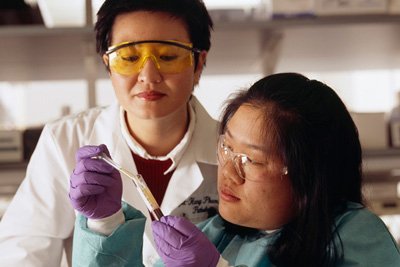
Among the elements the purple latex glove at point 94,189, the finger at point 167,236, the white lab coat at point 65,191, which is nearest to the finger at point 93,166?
the purple latex glove at point 94,189

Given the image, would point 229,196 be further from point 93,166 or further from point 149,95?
point 149,95

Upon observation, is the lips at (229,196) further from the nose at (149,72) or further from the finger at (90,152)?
the nose at (149,72)

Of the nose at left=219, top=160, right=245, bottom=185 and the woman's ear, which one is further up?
the woman's ear

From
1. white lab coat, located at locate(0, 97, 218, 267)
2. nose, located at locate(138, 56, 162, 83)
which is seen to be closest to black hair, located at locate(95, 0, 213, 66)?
nose, located at locate(138, 56, 162, 83)

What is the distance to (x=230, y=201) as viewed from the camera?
4.13 feet

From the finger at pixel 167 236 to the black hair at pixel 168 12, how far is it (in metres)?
0.62

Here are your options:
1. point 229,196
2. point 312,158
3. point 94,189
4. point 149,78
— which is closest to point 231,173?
point 229,196

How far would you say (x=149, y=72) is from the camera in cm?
154

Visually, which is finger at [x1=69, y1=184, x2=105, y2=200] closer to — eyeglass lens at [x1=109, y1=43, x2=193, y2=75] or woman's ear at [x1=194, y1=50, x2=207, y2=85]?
eyeglass lens at [x1=109, y1=43, x2=193, y2=75]

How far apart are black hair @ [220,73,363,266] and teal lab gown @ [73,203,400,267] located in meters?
0.03

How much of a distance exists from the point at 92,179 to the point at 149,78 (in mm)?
331

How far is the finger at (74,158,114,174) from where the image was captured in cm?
132

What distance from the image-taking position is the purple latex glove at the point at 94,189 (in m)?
1.31

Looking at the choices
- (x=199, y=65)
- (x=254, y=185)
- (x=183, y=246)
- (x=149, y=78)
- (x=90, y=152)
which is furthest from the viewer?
(x=199, y=65)
